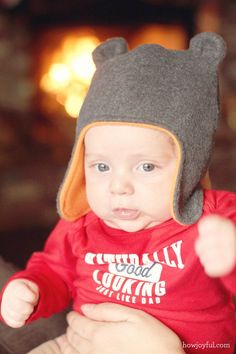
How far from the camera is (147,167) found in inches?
38.9

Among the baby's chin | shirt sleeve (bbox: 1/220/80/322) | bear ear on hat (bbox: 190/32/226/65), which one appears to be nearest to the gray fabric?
shirt sleeve (bbox: 1/220/80/322)

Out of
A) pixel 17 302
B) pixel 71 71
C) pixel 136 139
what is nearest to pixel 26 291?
pixel 17 302

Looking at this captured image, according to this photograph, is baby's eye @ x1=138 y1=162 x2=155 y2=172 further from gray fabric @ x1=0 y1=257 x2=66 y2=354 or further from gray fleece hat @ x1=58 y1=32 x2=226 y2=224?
gray fabric @ x1=0 y1=257 x2=66 y2=354

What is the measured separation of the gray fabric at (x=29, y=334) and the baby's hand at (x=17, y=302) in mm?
114

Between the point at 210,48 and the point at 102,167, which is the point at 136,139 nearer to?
the point at 102,167

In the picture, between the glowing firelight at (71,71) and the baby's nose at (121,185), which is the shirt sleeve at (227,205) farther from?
the glowing firelight at (71,71)

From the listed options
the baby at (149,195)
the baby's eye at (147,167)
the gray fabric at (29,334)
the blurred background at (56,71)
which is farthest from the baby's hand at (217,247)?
the blurred background at (56,71)

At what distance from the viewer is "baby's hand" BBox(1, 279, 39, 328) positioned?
1061 mm

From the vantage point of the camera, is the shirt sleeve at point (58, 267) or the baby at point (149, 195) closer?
Result: the baby at point (149, 195)

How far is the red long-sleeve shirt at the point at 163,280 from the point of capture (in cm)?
103

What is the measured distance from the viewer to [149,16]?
2783 mm

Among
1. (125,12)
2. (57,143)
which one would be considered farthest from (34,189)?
(125,12)

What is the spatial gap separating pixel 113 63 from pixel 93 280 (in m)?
0.40

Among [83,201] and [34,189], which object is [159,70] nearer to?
[83,201]
